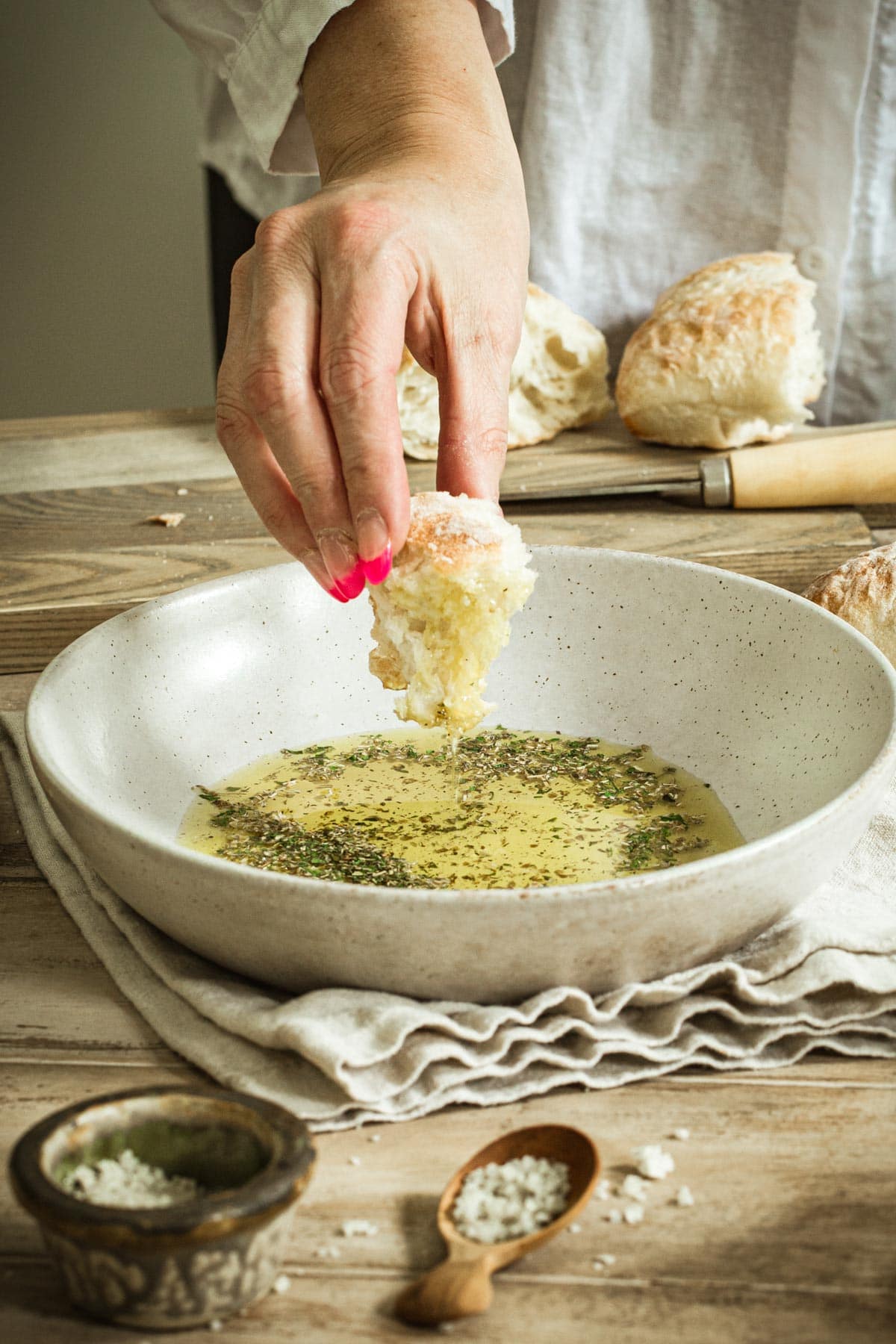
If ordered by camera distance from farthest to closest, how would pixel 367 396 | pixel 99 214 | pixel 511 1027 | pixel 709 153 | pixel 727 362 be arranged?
pixel 99 214 → pixel 709 153 → pixel 727 362 → pixel 367 396 → pixel 511 1027

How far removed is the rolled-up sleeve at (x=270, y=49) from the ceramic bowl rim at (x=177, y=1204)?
1.52m

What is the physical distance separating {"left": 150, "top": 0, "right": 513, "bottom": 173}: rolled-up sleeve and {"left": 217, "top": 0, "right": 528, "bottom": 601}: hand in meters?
0.14

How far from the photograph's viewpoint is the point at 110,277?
525 centimetres

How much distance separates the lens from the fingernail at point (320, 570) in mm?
1383

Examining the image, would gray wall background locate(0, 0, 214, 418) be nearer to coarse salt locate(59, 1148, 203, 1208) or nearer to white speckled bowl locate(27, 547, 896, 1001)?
A: white speckled bowl locate(27, 547, 896, 1001)

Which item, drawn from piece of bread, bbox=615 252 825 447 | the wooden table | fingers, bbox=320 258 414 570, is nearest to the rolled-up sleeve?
piece of bread, bbox=615 252 825 447

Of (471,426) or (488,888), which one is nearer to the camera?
(488,888)

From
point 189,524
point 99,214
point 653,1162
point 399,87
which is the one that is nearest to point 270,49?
point 399,87

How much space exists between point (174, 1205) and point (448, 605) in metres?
0.76

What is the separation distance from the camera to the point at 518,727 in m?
1.73

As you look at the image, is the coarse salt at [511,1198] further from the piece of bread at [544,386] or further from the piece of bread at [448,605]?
the piece of bread at [544,386]

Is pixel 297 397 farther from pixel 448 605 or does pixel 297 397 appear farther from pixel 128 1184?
pixel 128 1184

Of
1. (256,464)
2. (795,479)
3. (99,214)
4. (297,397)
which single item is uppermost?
(297,397)

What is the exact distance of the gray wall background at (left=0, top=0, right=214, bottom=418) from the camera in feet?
15.7
